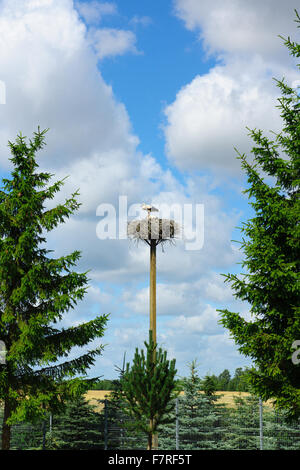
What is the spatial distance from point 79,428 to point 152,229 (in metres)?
7.73

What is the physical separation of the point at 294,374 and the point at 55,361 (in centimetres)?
649

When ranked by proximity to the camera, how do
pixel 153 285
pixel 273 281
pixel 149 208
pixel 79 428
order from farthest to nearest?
1. pixel 149 208
2. pixel 153 285
3. pixel 79 428
4. pixel 273 281

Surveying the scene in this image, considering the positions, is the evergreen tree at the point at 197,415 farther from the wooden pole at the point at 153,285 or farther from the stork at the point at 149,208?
the stork at the point at 149,208

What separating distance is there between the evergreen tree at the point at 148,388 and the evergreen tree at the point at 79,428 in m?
5.44

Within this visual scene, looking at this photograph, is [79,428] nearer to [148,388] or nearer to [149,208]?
[148,388]

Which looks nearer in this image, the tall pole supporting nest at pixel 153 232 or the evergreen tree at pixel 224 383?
the tall pole supporting nest at pixel 153 232

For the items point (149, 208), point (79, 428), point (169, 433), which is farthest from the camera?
point (149, 208)

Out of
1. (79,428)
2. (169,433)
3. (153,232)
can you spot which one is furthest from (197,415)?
(153,232)

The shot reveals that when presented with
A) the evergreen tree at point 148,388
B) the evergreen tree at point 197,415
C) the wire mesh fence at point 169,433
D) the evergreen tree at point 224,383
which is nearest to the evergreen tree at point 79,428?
the wire mesh fence at point 169,433

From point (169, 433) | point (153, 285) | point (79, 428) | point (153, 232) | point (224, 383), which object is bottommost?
point (169, 433)

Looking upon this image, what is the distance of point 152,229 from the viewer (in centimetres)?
1952

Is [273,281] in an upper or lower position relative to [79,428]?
upper

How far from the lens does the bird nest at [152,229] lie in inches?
770

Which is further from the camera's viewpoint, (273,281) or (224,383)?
(224,383)
